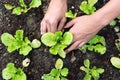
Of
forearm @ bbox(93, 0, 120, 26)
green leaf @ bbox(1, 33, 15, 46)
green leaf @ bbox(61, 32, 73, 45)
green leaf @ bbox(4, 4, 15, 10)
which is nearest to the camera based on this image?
forearm @ bbox(93, 0, 120, 26)

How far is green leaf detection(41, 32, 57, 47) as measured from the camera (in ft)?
4.56

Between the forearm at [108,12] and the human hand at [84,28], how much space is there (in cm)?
2

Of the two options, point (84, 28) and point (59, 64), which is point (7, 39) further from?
point (84, 28)

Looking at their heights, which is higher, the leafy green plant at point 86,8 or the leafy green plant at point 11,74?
the leafy green plant at point 86,8

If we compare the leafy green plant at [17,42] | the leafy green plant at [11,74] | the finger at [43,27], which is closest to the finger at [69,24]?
the finger at [43,27]

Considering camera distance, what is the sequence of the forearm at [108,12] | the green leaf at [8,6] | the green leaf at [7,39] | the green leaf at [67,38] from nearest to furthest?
1. the forearm at [108,12]
2. the green leaf at [67,38]
3. the green leaf at [7,39]
4. the green leaf at [8,6]

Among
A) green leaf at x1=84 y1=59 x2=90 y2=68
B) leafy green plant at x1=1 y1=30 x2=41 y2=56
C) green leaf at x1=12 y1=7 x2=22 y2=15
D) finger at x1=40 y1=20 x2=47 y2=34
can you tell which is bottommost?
green leaf at x1=84 y1=59 x2=90 y2=68

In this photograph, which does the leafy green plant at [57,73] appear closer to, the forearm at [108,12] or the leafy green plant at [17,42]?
the leafy green plant at [17,42]

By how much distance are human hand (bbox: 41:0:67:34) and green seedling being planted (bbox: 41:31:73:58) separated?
4 centimetres

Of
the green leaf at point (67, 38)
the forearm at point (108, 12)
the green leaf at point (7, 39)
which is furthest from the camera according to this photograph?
the green leaf at point (7, 39)

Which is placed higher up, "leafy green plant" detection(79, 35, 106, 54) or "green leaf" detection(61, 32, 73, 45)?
"green leaf" detection(61, 32, 73, 45)

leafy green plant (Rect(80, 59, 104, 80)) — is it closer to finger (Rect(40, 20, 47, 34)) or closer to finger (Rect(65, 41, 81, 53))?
finger (Rect(65, 41, 81, 53))

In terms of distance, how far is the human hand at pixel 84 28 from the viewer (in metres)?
1.30

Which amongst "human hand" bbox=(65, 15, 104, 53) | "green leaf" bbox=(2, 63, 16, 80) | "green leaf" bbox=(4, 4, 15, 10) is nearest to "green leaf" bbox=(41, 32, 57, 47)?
"human hand" bbox=(65, 15, 104, 53)
